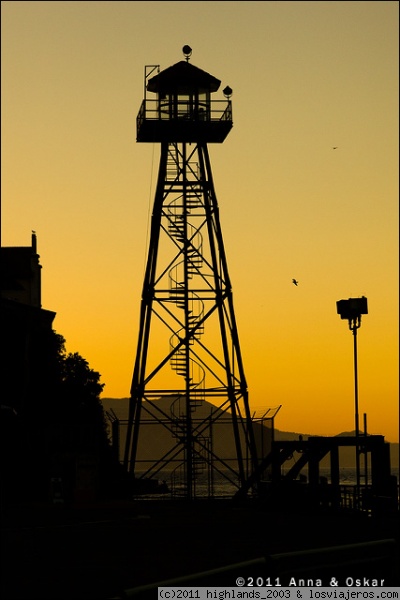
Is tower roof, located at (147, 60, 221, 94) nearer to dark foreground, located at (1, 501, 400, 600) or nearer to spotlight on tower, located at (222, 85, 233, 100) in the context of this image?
spotlight on tower, located at (222, 85, 233, 100)

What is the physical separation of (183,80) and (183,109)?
46.2 inches

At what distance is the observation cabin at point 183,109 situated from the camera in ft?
161

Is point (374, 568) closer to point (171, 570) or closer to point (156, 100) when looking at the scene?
point (171, 570)

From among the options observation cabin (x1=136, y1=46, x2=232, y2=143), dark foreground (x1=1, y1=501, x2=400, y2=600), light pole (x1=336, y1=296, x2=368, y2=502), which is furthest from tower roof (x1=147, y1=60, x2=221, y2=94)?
dark foreground (x1=1, y1=501, x2=400, y2=600)

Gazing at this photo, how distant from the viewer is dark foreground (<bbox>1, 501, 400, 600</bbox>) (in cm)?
1892

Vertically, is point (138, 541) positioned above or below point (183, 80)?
below

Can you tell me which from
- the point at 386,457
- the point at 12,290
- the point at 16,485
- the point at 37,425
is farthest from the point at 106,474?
the point at 12,290

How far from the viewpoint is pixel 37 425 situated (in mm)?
43969

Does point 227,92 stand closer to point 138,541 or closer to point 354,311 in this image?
point 354,311

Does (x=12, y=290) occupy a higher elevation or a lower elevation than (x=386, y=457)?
higher

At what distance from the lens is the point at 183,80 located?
1962 inches

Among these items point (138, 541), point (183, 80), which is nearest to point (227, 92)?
point (183, 80)

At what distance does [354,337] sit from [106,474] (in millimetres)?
15156

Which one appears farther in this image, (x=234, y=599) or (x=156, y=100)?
(x=156, y=100)
